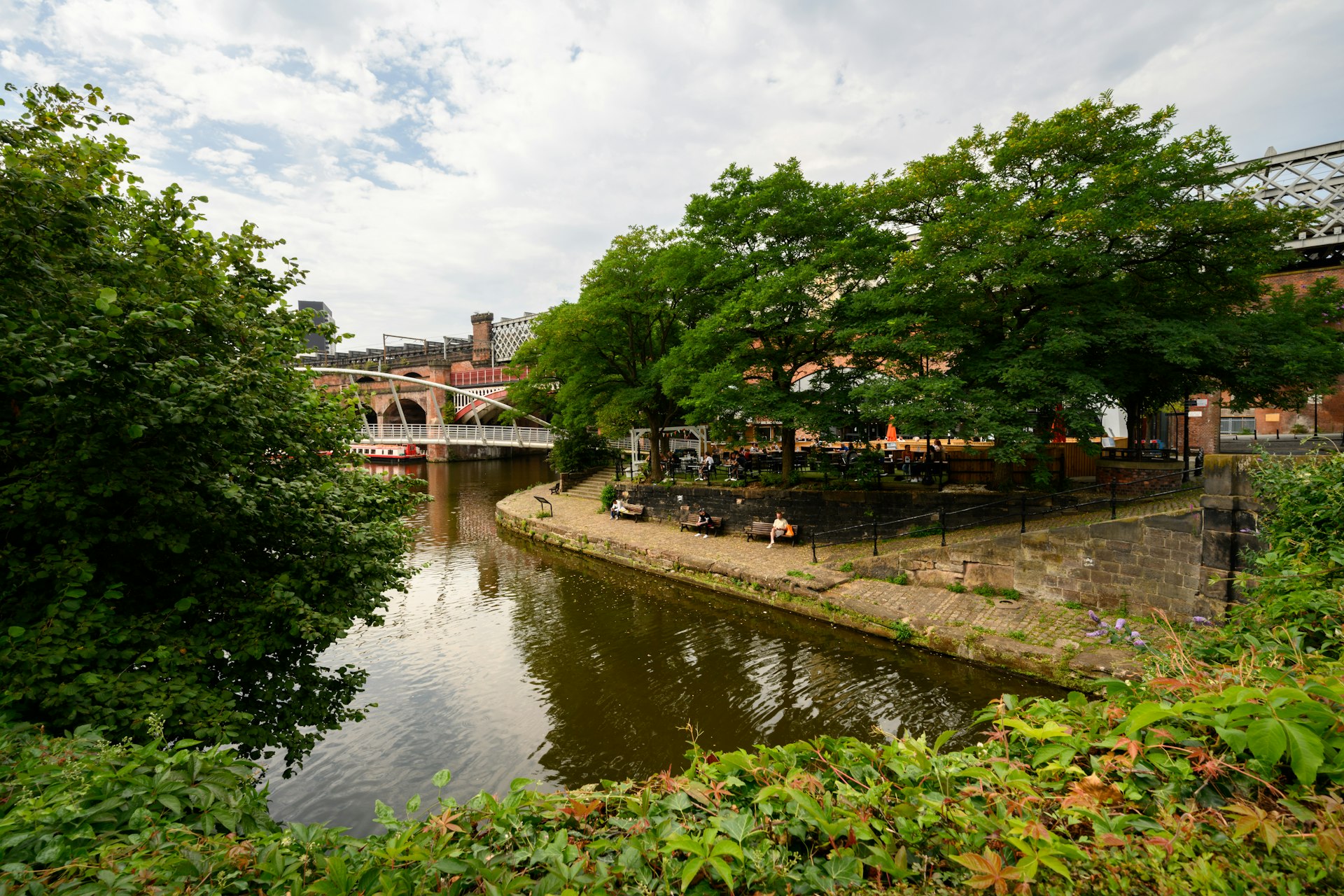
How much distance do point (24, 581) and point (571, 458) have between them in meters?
22.4

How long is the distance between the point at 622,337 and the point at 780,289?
26.4 ft

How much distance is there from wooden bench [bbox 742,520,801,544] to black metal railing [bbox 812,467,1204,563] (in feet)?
1.73

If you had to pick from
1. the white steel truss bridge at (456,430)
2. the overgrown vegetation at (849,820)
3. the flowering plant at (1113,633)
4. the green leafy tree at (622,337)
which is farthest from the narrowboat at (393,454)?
the overgrown vegetation at (849,820)

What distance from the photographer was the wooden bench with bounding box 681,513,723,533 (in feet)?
53.3

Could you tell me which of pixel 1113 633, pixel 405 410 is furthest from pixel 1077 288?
pixel 405 410

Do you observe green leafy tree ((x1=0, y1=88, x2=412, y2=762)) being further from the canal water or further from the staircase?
the staircase

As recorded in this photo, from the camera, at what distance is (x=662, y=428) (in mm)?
20859

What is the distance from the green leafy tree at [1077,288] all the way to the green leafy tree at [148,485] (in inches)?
364

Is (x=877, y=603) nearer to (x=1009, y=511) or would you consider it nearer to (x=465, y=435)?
(x=1009, y=511)

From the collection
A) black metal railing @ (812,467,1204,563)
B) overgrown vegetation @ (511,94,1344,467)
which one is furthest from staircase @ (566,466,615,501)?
black metal railing @ (812,467,1204,563)

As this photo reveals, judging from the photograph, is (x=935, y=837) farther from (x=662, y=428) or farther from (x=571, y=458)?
(x=571, y=458)

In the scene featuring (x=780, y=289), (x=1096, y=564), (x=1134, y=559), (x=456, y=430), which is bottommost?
(x=1096, y=564)

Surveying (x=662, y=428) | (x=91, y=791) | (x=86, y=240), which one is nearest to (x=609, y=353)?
(x=662, y=428)

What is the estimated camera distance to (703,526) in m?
16.3
